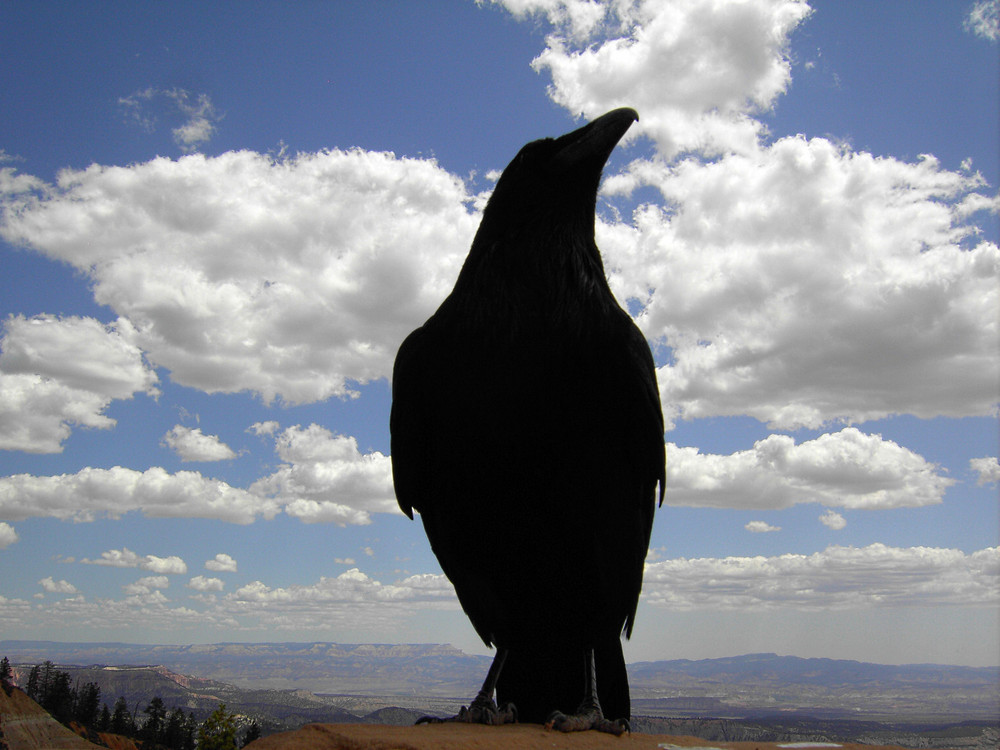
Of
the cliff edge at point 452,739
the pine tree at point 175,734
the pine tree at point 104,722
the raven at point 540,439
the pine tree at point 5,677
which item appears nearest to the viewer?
the cliff edge at point 452,739

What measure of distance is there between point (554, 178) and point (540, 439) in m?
2.19

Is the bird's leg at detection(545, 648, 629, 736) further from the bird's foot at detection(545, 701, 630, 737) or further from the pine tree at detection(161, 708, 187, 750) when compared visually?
the pine tree at detection(161, 708, 187, 750)

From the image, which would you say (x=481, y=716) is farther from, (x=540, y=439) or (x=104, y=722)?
(x=104, y=722)

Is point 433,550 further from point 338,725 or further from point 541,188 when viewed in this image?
point 541,188

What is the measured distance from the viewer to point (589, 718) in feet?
15.6

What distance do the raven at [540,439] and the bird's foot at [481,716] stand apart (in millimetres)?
17

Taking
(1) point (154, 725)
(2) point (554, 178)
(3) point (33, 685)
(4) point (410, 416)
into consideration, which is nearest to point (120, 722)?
(1) point (154, 725)

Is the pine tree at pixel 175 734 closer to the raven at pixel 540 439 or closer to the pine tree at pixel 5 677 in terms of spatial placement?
the pine tree at pixel 5 677

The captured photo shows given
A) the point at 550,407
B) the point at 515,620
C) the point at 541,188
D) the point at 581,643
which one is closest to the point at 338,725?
the point at 515,620

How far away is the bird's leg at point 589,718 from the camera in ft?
14.6

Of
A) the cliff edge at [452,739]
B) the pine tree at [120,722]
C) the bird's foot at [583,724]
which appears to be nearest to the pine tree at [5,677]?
the pine tree at [120,722]

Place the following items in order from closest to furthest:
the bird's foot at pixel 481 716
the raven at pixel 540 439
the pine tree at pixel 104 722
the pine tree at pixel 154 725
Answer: the bird's foot at pixel 481 716, the raven at pixel 540 439, the pine tree at pixel 154 725, the pine tree at pixel 104 722

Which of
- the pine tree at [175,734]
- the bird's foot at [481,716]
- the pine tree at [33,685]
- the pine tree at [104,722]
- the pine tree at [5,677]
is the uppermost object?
the bird's foot at [481,716]

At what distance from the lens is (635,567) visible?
541cm
